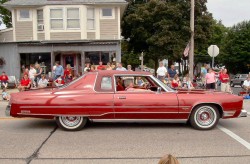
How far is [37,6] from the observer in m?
22.6

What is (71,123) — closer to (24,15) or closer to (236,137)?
(236,137)

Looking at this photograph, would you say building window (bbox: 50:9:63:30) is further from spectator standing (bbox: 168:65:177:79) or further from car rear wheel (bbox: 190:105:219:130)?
car rear wheel (bbox: 190:105:219:130)

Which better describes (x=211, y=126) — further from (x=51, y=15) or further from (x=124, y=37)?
(x=124, y=37)

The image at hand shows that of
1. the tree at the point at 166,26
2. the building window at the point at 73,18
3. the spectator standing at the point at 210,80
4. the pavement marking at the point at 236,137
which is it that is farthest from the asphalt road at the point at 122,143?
the tree at the point at 166,26

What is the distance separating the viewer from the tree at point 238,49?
1839 inches

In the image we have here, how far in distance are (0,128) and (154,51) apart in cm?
2307

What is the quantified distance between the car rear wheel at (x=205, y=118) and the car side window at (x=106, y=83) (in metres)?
2.06

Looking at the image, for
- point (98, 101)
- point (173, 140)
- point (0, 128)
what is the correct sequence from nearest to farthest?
point (173, 140) < point (98, 101) < point (0, 128)

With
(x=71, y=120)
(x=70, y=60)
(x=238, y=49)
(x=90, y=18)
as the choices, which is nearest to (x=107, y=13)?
(x=90, y=18)

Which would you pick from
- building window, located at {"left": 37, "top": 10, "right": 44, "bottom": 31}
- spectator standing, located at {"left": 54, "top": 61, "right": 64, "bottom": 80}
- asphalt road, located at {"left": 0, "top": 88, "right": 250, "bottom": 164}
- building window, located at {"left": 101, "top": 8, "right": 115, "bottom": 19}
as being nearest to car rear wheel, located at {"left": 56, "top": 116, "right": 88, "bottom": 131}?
asphalt road, located at {"left": 0, "top": 88, "right": 250, "bottom": 164}

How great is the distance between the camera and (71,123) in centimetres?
729

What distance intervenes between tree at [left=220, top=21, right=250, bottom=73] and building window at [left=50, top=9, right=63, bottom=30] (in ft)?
104

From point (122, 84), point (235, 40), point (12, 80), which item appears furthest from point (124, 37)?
point (122, 84)

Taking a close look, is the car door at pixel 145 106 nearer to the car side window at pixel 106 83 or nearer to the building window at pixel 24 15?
the car side window at pixel 106 83
